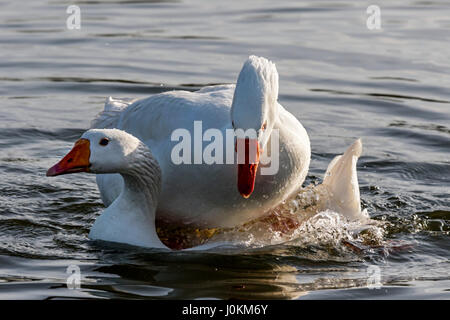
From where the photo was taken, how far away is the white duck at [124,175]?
713cm

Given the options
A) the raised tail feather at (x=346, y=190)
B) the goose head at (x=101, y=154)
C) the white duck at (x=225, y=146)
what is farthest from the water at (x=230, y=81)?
the goose head at (x=101, y=154)

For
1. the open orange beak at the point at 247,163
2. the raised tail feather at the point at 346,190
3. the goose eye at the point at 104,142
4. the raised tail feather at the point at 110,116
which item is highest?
the raised tail feather at the point at 110,116

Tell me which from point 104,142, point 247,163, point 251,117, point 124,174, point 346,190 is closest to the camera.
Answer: point 251,117

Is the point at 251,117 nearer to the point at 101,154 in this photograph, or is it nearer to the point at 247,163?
the point at 247,163

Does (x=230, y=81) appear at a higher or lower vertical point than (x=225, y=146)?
higher

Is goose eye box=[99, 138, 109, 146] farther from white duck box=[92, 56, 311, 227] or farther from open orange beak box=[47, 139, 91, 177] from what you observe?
white duck box=[92, 56, 311, 227]

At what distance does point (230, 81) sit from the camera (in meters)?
13.3

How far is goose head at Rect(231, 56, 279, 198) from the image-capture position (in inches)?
259

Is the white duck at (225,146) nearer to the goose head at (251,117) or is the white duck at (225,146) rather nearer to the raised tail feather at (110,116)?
the goose head at (251,117)

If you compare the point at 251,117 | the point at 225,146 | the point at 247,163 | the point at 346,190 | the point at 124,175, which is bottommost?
the point at 346,190

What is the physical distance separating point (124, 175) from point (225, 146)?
1.10 m

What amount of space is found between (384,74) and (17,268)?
8.23 m

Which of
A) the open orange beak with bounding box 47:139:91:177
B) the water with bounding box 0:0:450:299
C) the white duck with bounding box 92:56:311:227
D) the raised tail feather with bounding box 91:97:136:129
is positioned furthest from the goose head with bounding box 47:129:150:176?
the raised tail feather with bounding box 91:97:136:129

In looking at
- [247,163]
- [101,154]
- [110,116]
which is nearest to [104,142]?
[101,154]
